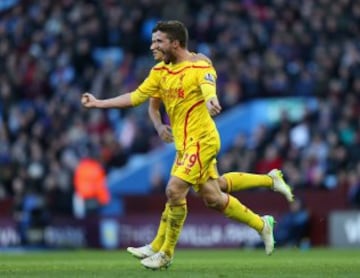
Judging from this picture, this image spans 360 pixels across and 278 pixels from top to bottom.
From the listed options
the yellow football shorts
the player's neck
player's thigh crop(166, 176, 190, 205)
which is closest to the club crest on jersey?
the player's neck

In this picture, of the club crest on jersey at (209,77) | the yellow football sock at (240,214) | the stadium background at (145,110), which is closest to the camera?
the club crest on jersey at (209,77)

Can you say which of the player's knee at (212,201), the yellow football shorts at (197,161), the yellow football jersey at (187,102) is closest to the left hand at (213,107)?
the yellow football jersey at (187,102)

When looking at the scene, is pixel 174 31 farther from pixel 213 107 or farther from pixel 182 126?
pixel 213 107

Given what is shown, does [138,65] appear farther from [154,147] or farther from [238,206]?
[238,206]

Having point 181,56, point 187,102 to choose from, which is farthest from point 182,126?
point 181,56

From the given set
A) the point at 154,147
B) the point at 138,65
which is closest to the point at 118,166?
the point at 154,147

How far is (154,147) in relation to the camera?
29719mm

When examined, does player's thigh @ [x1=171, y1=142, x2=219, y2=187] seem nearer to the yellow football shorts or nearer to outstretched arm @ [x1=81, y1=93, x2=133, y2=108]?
the yellow football shorts

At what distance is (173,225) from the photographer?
14375mm

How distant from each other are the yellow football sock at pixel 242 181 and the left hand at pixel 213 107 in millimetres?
1653

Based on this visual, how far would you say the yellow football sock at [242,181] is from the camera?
1507cm

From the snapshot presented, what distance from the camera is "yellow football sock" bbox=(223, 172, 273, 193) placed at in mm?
15066

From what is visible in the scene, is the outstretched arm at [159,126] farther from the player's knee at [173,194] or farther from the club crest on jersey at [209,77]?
the club crest on jersey at [209,77]

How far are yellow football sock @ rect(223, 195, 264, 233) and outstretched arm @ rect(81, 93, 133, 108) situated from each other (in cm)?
144
